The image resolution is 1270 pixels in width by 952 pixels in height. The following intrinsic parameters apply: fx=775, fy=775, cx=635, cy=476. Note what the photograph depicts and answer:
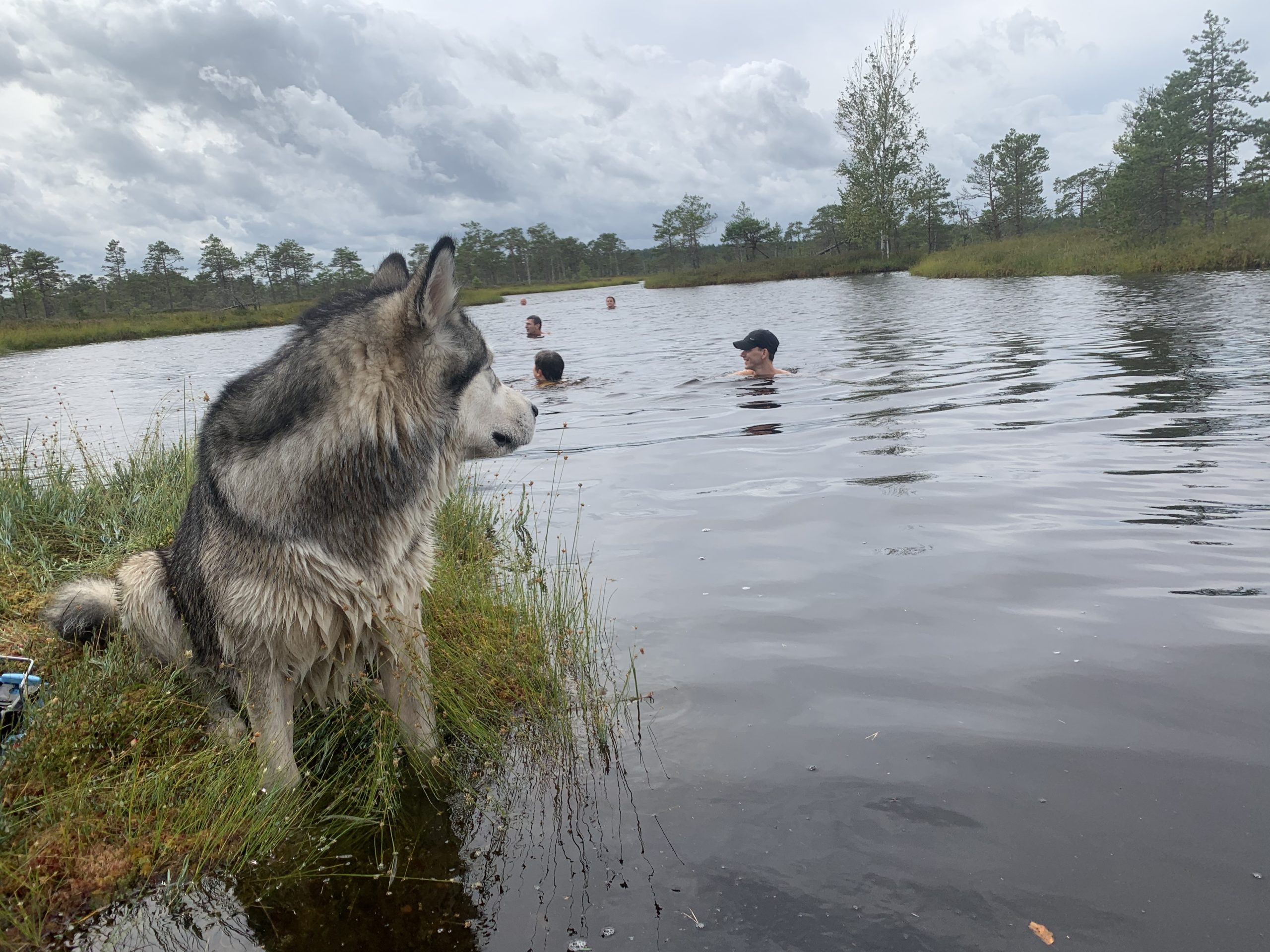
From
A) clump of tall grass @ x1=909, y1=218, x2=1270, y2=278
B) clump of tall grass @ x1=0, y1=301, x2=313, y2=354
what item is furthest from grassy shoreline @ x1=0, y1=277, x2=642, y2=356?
A: clump of tall grass @ x1=909, y1=218, x2=1270, y2=278

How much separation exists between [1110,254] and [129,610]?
4296 centimetres

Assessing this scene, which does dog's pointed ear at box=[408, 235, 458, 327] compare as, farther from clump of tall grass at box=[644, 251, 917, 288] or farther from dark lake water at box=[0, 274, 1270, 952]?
clump of tall grass at box=[644, 251, 917, 288]

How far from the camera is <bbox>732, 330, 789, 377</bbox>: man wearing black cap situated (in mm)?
15055

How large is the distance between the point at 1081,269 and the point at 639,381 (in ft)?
95.9

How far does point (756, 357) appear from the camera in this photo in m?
15.1

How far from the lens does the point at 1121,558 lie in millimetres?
5363

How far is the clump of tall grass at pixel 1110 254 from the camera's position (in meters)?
31.1

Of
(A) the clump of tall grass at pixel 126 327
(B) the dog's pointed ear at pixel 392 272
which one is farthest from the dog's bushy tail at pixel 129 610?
(A) the clump of tall grass at pixel 126 327

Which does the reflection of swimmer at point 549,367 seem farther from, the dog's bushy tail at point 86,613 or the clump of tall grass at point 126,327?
the clump of tall grass at point 126,327

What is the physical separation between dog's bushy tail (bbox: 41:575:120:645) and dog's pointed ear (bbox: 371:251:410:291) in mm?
2121

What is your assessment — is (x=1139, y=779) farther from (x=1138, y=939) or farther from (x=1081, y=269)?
(x=1081, y=269)

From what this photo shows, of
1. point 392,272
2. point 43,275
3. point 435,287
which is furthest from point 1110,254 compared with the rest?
point 43,275

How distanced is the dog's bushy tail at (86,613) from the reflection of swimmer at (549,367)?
12471 mm

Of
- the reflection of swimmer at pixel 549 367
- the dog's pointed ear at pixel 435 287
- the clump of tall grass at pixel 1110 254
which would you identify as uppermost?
the clump of tall grass at pixel 1110 254
